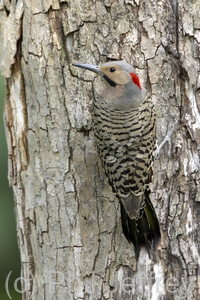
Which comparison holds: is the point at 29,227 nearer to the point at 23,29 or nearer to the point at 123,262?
the point at 123,262

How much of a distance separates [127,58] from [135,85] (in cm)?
18

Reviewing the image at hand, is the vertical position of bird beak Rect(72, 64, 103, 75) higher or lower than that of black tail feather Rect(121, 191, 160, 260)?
higher

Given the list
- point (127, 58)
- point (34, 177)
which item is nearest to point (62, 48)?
point (127, 58)

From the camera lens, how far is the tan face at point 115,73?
11.4ft

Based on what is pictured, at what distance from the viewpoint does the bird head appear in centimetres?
346

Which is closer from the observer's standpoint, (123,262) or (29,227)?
(123,262)

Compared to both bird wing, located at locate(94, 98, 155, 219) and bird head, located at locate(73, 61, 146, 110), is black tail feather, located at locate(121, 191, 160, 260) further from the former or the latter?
bird head, located at locate(73, 61, 146, 110)

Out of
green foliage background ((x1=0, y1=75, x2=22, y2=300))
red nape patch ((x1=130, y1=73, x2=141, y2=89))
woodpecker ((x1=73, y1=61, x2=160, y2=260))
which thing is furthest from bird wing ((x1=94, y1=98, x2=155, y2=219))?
green foliage background ((x1=0, y1=75, x2=22, y2=300))

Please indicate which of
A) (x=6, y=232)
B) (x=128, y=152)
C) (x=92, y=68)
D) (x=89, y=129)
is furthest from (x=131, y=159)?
(x=6, y=232)

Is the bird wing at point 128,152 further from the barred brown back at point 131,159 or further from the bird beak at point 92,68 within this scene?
the bird beak at point 92,68

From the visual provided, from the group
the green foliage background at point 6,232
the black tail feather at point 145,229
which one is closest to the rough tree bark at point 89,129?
the black tail feather at point 145,229

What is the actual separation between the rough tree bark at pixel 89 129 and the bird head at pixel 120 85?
82 millimetres

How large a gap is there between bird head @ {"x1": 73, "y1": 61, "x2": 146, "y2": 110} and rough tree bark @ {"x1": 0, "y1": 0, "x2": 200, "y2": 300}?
8 centimetres

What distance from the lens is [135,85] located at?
3.55 m
